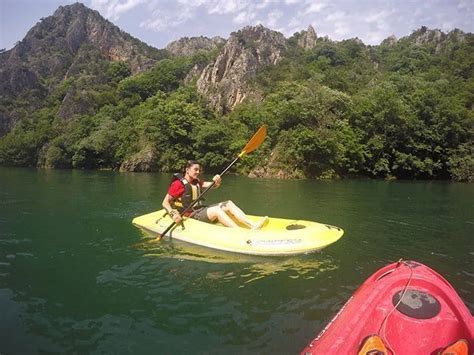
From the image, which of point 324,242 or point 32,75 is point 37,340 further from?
point 32,75

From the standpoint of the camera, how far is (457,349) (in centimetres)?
291

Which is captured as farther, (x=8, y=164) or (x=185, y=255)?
(x=8, y=164)

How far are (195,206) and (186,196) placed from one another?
477 mm

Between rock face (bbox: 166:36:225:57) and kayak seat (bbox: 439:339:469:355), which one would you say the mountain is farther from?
kayak seat (bbox: 439:339:469:355)

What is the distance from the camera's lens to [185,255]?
6836 millimetres

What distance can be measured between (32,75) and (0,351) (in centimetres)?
9442

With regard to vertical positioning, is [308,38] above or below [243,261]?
above

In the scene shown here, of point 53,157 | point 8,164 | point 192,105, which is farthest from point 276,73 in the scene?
point 8,164

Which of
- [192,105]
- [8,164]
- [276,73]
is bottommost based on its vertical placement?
[8,164]

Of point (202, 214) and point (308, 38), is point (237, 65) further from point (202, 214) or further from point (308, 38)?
point (202, 214)

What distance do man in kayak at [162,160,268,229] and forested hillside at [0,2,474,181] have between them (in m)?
23.7

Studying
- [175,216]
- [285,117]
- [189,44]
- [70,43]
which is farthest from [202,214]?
[189,44]

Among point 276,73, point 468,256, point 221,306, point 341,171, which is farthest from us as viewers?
point 276,73

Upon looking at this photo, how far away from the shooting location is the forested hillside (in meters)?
32.4
